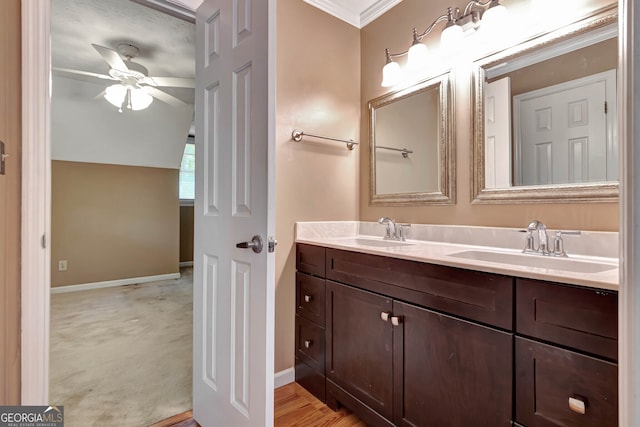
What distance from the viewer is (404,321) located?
4.25 feet

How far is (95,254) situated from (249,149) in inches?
154

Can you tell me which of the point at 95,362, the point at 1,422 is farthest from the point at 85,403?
the point at 1,422

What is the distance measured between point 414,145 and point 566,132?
804 mm

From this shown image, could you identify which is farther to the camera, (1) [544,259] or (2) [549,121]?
(2) [549,121]

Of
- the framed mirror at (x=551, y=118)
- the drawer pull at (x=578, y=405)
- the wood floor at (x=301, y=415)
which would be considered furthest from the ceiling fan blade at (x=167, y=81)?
the drawer pull at (x=578, y=405)

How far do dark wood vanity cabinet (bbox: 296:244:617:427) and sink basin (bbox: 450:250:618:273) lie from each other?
1.12 ft

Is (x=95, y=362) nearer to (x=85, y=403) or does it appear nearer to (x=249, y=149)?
(x=85, y=403)

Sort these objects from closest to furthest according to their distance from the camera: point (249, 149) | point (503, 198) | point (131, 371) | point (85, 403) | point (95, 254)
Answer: point (249, 149) → point (503, 198) → point (85, 403) → point (131, 371) → point (95, 254)

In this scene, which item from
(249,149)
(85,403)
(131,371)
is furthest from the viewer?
(131,371)

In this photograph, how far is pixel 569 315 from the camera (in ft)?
2.82

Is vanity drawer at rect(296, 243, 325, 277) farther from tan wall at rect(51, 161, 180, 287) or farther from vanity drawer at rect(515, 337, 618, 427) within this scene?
tan wall at rect(51, 161, 180, 287)

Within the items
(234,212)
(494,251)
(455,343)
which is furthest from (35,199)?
(494,251)

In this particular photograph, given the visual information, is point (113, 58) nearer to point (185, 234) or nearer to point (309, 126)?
point (309, 126)

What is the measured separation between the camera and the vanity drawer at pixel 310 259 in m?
1.77
